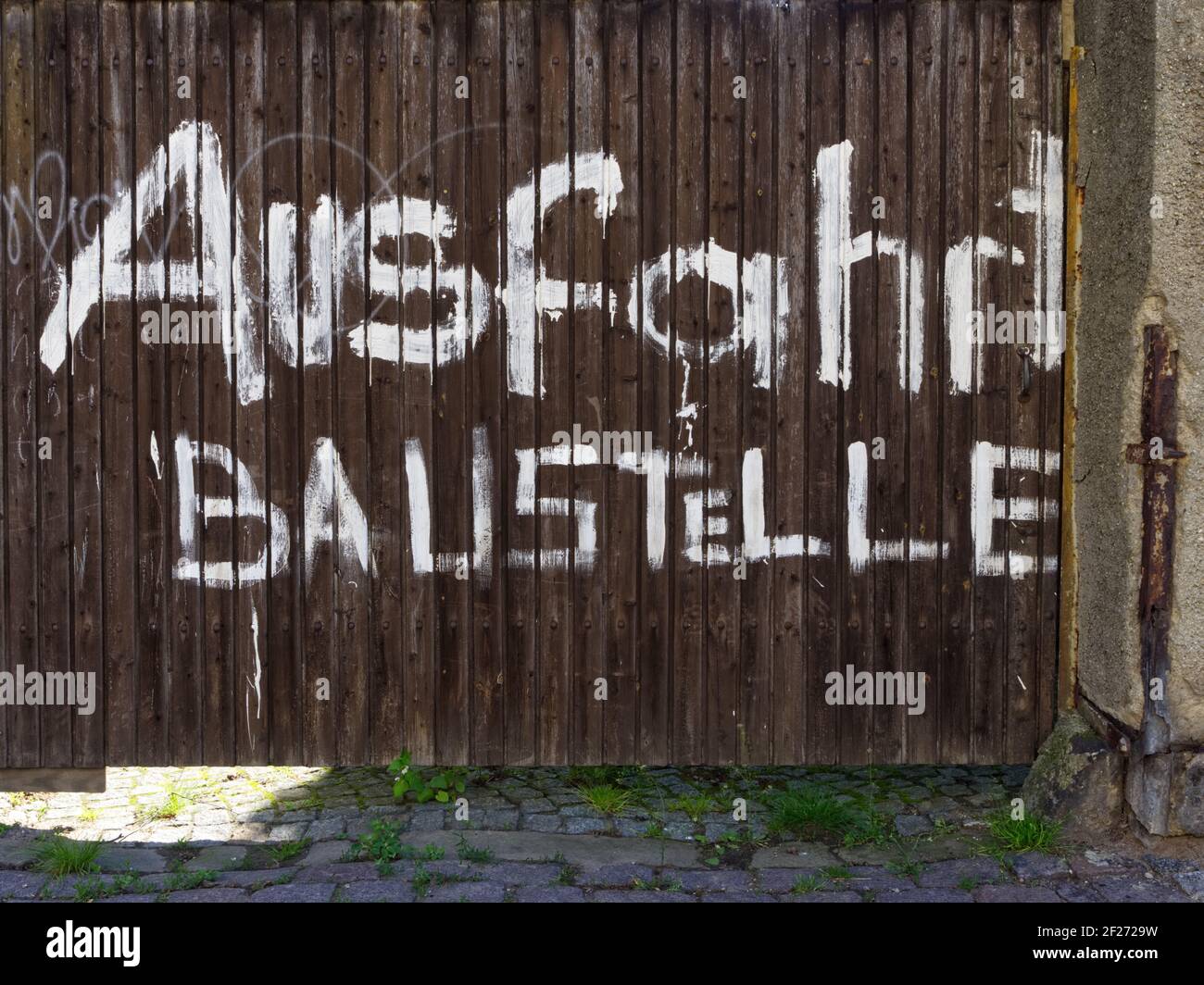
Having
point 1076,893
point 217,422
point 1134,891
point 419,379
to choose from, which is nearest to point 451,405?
point 419,379

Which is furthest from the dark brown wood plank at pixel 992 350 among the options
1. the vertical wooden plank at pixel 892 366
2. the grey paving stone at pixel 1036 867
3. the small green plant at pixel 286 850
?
the small green plant at pixel 286 850

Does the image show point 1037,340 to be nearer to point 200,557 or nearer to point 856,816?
point 856,816

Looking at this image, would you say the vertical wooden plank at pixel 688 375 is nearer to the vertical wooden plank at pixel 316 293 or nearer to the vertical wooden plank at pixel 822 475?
the vertical wooden plank at pixel 822 475

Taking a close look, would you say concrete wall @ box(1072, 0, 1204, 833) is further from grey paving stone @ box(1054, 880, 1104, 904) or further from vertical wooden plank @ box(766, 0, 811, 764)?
vertical wooden plank @ box(766, 0, 811, 764)

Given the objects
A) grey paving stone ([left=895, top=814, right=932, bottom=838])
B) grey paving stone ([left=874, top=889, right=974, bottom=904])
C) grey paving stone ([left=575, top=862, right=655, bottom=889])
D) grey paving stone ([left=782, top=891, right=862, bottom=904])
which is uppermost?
grey paving stone ([left=895, top=814, right=932, bottom=838])

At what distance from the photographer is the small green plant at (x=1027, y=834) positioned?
415 cm

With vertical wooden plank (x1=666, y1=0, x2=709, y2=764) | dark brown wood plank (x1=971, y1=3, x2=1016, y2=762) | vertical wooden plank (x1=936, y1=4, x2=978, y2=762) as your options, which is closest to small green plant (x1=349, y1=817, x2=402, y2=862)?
vertical wooden plank (x1=666, y1=0, x2=709, y2=764)

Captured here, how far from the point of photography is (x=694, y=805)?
4730 millimetres

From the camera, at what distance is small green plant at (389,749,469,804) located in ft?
14.9

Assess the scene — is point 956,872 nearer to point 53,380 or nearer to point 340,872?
point 340,872

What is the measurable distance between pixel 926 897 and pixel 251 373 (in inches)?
125

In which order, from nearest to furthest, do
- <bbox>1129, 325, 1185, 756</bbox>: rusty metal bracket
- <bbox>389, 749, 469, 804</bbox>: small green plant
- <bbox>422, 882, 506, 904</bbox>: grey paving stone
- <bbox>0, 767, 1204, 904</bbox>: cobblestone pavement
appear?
<bbox>422, 882, 506, 904</bbox>: grey paving stone < <bbox>0, 767, 1204, 904</bbox>: cobblestone pavement < <bbox>1129, 325, 1185, 756</bbox>: rusty metal bracket < <bbox>389, 749, 469, 804</bbox>: small green plant

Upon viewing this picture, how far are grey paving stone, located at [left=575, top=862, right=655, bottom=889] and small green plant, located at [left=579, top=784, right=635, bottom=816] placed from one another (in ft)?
1.86

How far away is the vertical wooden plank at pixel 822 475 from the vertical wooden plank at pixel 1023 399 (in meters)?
0.68
